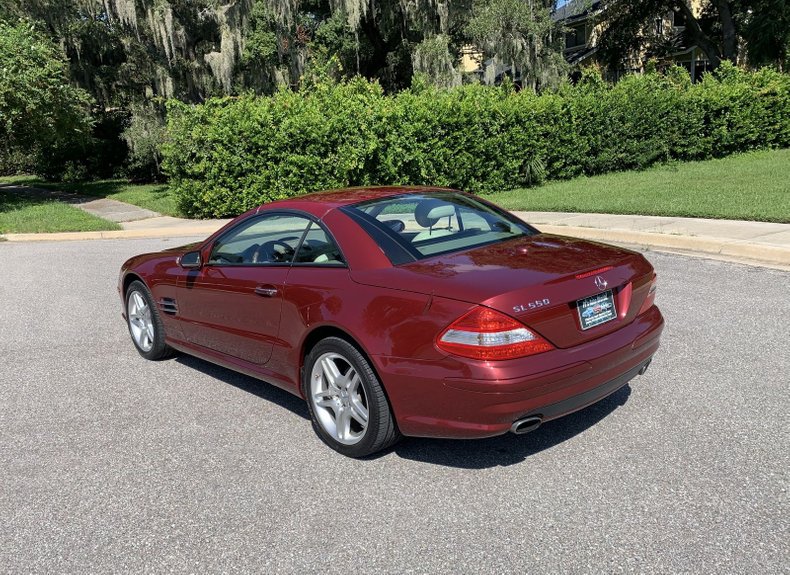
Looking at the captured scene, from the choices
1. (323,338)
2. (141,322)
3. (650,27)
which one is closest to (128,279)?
(141,322)

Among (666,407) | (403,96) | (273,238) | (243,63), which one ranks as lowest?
(666,407)

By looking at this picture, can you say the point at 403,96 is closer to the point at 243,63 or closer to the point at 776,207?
the point at 776,207

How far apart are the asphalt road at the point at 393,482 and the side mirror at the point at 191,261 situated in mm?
930

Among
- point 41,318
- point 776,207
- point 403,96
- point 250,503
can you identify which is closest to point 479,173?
point 403,96

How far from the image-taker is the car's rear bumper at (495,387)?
3209mm

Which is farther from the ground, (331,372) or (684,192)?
(331,372)

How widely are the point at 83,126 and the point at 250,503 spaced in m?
24.0

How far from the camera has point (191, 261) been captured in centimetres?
500

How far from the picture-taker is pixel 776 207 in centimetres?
1104

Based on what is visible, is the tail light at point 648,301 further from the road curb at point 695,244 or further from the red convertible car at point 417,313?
the road curb at point 695,244

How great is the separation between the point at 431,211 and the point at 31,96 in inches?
776

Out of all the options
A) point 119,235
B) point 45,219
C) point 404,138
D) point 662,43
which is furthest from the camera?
point 662,43

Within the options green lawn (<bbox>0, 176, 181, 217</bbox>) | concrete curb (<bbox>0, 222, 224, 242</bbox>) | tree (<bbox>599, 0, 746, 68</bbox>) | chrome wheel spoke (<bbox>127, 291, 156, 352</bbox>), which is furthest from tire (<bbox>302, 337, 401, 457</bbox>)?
tree (<bbox>599, 0, 746, 68</bbox>)

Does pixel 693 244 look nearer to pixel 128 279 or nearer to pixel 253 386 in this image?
pixel 253 386
